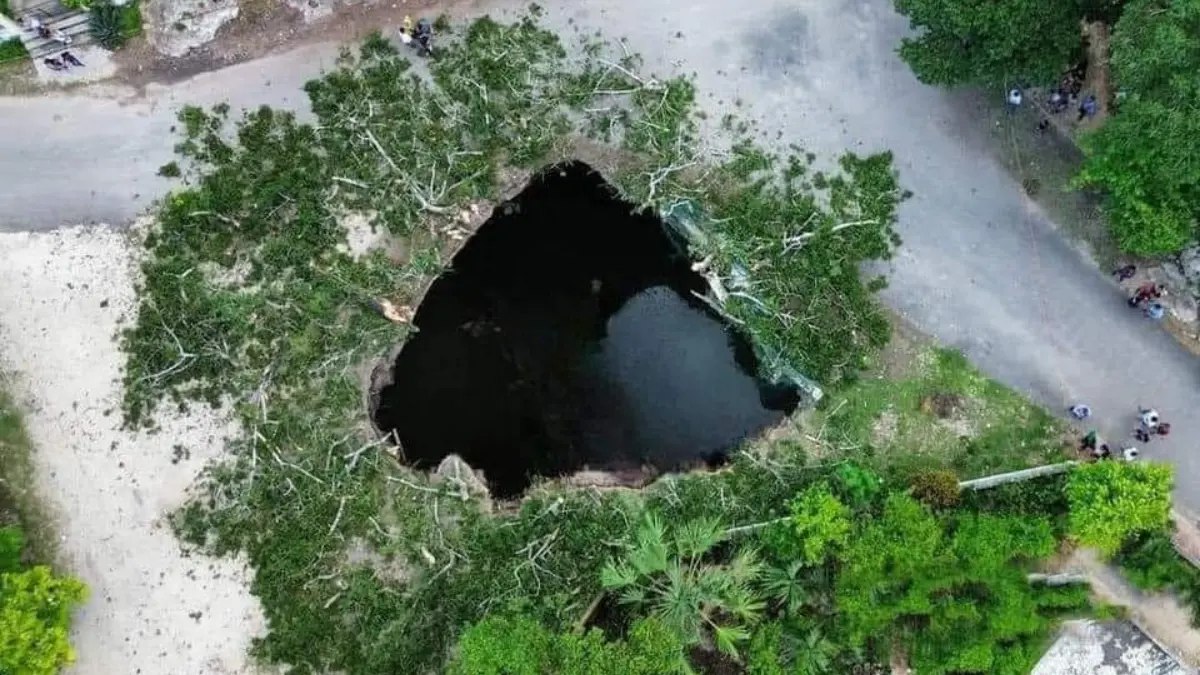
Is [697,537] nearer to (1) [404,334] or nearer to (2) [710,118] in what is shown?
(1) [404,334]

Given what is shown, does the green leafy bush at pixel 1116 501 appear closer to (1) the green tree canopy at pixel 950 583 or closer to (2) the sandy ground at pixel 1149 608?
(1) the green tree canopy at pixel 950 583

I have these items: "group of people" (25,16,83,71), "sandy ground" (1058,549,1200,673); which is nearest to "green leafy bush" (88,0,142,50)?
"group of people" (25,16,83,71)

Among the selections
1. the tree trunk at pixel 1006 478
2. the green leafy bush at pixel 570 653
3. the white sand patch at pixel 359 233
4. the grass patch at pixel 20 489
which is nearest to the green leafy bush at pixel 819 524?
the tree trunk at pixel 1006 478

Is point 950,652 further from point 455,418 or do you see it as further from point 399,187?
point 399,187

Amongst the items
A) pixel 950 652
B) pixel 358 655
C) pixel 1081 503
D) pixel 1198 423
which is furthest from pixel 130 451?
pixel 1198 423

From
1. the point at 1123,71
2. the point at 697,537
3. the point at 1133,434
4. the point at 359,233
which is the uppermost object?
the point at 1123,71

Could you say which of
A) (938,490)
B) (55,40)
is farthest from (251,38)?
(938,490)

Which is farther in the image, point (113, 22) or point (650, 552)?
point (113, 22)
